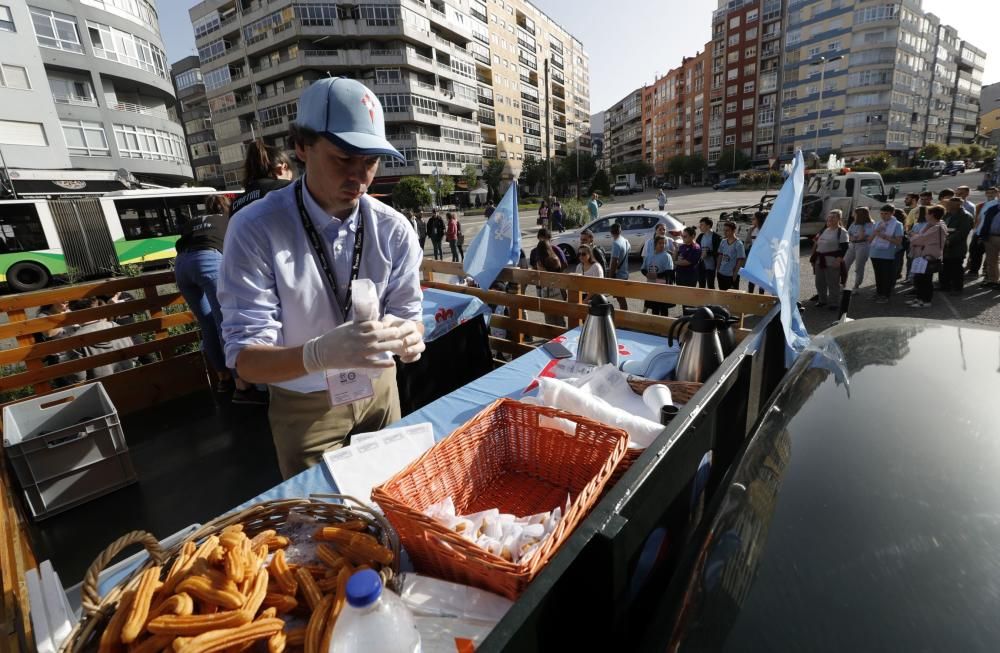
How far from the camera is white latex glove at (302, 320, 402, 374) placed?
1348 mm

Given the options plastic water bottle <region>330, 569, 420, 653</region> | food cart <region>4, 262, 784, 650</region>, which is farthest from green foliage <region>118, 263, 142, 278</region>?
plastic water bottle <region>330, 569, 420, 653</region>

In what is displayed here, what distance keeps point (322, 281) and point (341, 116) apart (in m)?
0.62

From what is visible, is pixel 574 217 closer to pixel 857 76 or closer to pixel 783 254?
pixel 783 254

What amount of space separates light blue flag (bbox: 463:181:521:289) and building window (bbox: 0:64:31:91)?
33613mm

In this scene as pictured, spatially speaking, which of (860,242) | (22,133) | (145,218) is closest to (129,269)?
(145,218)

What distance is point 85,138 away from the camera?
28.4 metres

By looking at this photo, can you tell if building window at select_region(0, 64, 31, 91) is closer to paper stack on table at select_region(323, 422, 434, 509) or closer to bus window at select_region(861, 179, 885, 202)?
paper stack on table at select_region(323, 422, 434, 509)

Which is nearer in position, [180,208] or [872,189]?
[872,189]

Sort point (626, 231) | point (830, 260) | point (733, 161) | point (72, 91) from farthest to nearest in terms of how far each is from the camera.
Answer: point (733, 161) → point (72, 91) → point (626, 231) → point (830, 260)

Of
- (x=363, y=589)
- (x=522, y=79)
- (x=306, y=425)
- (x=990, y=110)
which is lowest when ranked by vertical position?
(x=306, y=425)

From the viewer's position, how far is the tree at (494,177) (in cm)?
5575

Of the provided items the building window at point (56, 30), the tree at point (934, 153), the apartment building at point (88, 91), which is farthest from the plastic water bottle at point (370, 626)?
the tree at point (934, 153)

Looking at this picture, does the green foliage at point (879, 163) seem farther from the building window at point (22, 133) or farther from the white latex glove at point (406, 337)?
the building window at point (22, 133)

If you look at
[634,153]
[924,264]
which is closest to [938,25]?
[634,153]
